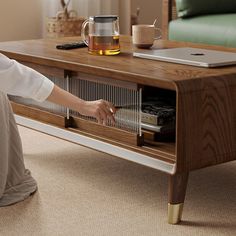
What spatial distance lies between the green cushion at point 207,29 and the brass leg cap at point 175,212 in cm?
150

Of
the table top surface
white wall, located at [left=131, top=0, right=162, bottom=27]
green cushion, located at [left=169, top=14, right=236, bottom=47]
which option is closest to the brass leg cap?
the table top surface

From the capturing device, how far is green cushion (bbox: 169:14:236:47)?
3.21m

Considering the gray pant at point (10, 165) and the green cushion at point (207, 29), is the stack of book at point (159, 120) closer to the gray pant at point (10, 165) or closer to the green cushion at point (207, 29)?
the gray pant at point (10, 165)

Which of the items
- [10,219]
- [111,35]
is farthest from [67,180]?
[111,35]

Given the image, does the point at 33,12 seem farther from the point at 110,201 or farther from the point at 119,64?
the point at 110,201

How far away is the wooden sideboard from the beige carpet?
0.35 feet

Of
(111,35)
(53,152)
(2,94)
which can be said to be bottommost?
(53,152)

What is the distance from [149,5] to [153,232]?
3552 millimetres

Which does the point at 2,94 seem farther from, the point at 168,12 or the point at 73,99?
the point at 168,12

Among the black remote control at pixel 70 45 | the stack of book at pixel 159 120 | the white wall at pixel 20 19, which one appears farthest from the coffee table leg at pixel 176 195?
the white wall at pixel 20 19

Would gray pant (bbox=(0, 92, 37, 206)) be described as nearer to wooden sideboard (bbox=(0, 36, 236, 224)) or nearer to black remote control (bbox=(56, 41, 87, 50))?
wooden sideboard (bbox=(0, 36, 236, 224))

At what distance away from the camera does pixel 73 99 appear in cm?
181

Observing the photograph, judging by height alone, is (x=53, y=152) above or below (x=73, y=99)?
below

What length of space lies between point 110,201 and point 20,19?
2780mm
